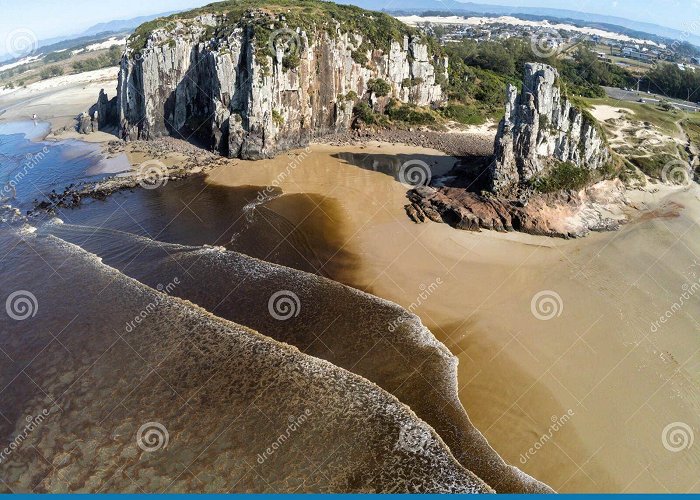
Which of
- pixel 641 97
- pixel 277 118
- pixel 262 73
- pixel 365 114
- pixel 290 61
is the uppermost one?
pixel 290 61

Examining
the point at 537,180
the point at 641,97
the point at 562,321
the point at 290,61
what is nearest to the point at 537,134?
the point at 537,180

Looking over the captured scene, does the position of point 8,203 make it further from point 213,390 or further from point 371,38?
point 371,38

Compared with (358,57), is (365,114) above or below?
below

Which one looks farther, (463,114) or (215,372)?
(463,114)

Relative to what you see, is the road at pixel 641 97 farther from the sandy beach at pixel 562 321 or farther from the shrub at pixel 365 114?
the shrub at pixel 365 114

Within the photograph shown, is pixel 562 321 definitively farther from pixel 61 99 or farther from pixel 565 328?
pixel 61 99

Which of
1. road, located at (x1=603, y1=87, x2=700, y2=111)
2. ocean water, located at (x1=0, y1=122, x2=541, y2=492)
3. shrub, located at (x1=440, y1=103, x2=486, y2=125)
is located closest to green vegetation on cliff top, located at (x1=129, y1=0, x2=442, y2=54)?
shrub, located at (x1=440, y1=103, x2=486, y2=125)

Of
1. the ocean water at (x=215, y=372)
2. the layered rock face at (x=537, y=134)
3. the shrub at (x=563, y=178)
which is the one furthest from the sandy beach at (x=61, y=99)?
the shrub at (x=563, y=178)
